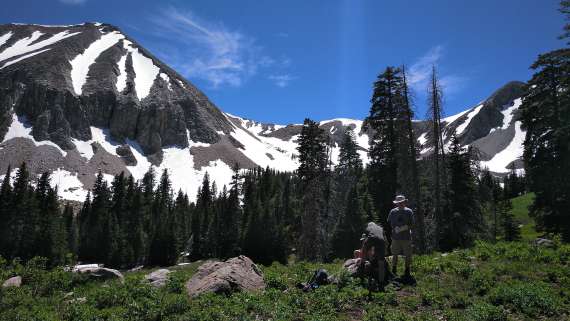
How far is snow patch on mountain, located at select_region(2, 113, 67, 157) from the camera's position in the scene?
158 m

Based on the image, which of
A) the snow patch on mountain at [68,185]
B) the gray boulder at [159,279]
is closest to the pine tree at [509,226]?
the gray boulder at [159,279]

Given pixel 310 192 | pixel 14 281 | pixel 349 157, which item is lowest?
pixel 14 281

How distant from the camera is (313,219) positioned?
3750cm

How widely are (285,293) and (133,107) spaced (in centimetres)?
20174

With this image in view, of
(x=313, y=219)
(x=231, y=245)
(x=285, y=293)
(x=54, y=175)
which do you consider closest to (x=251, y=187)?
(x=231, y=245)

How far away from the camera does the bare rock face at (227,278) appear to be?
43.6ft

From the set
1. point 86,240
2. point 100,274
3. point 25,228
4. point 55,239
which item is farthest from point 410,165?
point 86,240

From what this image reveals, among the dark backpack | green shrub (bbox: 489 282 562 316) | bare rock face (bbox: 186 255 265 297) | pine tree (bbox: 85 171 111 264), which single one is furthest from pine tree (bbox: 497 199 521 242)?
pine tree (bbox: 85 171 111 264)

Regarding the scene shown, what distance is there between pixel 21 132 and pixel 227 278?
7129 inches

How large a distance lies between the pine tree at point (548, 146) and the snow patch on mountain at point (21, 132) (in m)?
164

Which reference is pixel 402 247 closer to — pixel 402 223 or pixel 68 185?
pixel 402 223

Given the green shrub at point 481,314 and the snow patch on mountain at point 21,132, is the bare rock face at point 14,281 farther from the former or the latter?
the snow patch on mountain at point 21,132

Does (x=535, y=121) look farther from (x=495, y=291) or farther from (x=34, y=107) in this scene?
(x=34, y=107)

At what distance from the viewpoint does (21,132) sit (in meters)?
161
